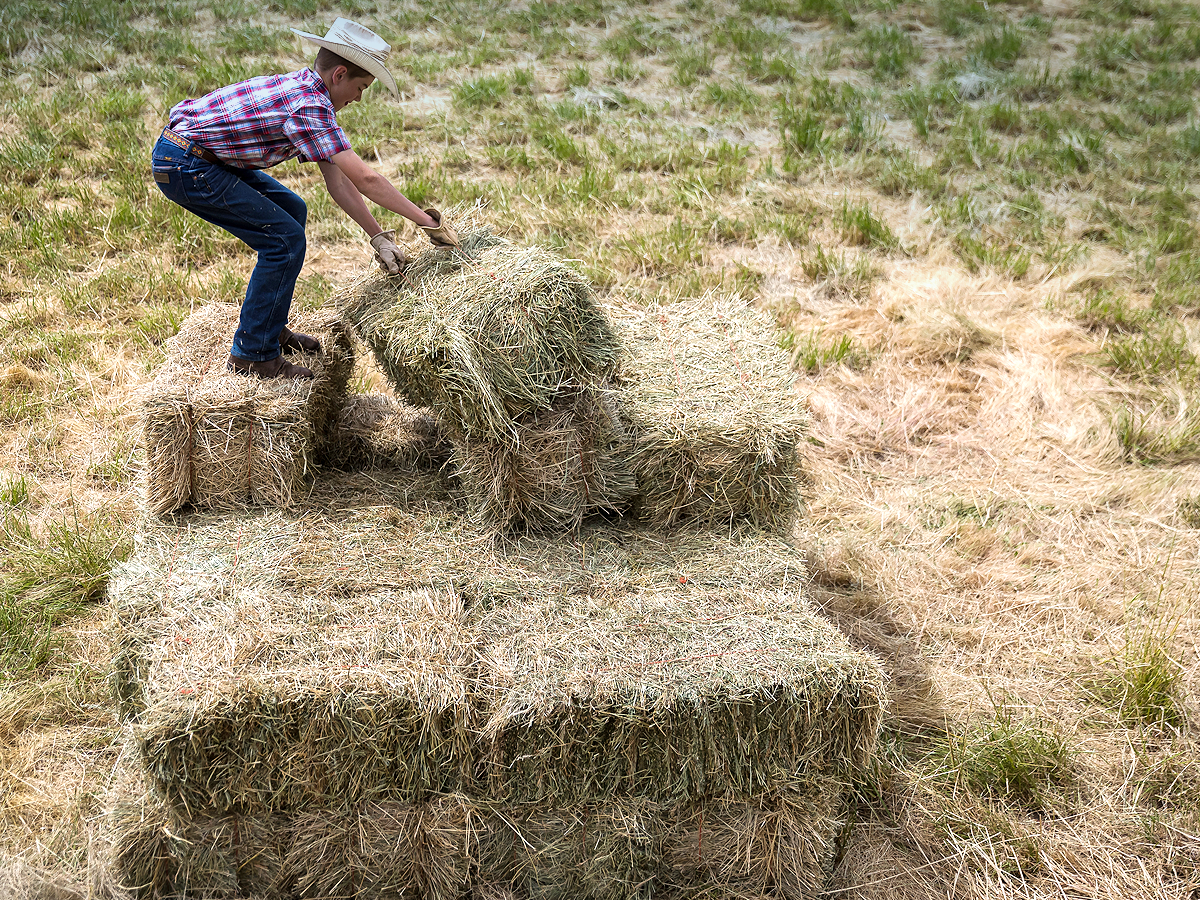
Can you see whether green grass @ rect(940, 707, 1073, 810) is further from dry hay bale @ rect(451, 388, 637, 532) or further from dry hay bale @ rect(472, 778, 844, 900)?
dry hay bale @ rect(451, 388, 637, 532)

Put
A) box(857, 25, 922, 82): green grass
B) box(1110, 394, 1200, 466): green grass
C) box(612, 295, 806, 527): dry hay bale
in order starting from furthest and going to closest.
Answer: box(857, 25, 922, 82): green grass < box(1110, 394, 1200, 466): green grass < box(612, 295, 806, 527): dry hay bale

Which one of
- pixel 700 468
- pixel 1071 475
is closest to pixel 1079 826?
pixel 700 468

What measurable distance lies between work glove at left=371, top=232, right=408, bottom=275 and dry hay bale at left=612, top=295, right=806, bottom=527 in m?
1.06

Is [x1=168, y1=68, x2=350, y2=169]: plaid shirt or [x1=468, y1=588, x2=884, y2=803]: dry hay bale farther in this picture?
[x1=168, y1=68, x2=350, y2=169]: plaid shirt

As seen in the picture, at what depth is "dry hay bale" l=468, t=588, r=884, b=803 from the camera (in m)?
2.95

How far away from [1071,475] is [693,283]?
2.67 metres

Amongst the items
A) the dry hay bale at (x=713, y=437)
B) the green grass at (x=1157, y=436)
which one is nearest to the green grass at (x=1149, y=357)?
the green grass at (x=1157, y=436)

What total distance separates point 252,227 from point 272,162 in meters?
0.31

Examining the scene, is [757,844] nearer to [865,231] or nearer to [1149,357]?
[1149,357]

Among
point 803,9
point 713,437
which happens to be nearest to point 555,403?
point 713,437

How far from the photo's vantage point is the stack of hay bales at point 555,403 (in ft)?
11.3

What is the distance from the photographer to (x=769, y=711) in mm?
3020

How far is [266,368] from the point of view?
393 cm

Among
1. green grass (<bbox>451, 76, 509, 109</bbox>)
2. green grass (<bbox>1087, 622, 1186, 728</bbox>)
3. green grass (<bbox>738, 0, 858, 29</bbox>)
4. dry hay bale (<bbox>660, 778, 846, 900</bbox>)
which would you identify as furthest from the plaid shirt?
green grass (<bbox>738, 0, 858, 29</bbox>)
